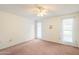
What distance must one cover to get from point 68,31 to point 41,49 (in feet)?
1.94

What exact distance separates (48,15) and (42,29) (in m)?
0.30

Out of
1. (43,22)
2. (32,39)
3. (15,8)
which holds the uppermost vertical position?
(15,8)

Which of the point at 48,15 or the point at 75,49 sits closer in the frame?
the point at 75,49

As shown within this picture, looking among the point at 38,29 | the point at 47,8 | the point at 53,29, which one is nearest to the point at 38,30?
the point at 38,29

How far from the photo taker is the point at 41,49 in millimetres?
1803

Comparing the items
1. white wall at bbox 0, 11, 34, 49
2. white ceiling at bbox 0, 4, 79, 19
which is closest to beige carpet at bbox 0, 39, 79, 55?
white wall at bbox 0, 11, 34, 49

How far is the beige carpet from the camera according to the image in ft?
5.74

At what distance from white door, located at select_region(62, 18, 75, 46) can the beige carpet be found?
0.35 feet

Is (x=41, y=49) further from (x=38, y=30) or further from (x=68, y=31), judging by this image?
(x=68, y=31)

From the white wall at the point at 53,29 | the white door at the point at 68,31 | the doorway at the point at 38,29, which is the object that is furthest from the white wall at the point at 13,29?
the white door at the point at 68,31

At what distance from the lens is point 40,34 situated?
1969 millimetres

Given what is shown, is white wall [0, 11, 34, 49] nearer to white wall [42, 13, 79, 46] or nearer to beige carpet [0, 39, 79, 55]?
beige carpet [0, 39, 79, 55]
